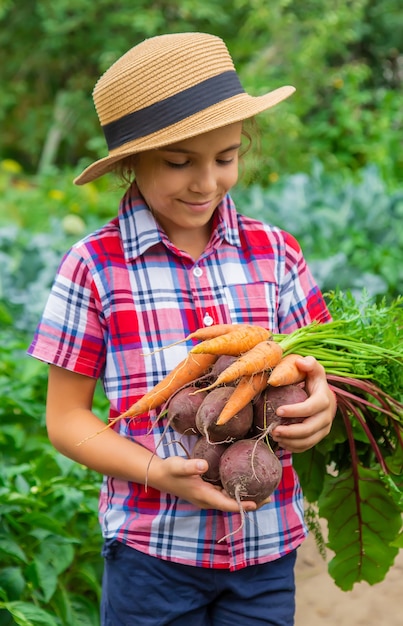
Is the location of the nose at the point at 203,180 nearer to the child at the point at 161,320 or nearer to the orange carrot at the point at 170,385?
the child at the point at 161,320

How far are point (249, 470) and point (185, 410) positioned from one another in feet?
0.62

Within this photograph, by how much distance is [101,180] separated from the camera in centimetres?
798

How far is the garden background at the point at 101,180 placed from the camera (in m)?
2.60

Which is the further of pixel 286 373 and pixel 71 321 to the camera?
pixel 71 321

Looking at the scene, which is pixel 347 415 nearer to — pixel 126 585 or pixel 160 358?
Result: pixel 160 358

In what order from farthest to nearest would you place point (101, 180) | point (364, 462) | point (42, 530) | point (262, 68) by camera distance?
point (101, 180), point (262, 68), point (42, 530), point (364, 462)

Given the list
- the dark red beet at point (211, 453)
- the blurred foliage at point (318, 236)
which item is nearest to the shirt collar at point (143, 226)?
the dark red beet at point (211, 453)

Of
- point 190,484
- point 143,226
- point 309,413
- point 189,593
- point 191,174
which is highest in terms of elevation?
point 191,174

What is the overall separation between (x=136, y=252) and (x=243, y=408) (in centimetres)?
45

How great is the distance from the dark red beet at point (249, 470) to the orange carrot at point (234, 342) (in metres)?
0.19

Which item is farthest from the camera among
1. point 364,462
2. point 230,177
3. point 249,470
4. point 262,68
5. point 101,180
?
point 101,180

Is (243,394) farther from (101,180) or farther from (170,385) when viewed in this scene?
(101,180)

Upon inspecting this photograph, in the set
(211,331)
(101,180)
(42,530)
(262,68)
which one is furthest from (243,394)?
(101,180)

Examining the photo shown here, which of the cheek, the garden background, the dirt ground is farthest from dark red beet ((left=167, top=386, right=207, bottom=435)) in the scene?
the dirt ground
